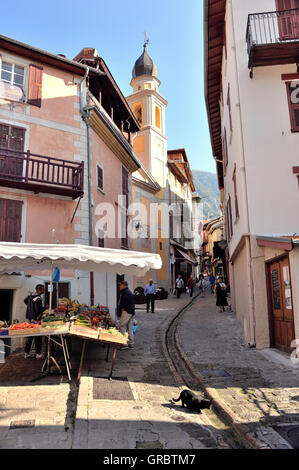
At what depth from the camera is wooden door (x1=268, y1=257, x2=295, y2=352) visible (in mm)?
8281

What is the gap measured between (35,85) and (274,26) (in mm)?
8249

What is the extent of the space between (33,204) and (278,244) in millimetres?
Result: 7931

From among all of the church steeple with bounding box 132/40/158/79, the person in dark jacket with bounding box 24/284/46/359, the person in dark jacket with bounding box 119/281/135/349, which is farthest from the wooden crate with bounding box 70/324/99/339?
the church steeple with bounding box 132/40/158/79

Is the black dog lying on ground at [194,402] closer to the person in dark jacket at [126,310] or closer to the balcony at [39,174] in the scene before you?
the person in dark jacket at [126,310]

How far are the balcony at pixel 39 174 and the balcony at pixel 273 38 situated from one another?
6.48 m

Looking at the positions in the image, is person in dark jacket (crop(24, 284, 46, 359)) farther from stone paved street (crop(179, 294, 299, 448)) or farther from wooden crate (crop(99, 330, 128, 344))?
stone paved street (crop(179, 294, 299, 448))

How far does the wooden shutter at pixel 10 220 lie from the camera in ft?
37.4

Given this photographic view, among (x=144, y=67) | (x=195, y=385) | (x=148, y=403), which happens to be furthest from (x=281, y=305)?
(x=144, y=67)

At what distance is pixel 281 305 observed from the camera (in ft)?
29.2

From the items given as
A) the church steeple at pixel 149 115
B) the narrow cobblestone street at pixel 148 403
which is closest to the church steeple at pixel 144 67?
the church steeple at pixel 149 115

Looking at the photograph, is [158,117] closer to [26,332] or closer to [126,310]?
[126,310]

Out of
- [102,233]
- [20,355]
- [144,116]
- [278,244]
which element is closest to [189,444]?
[278,244]

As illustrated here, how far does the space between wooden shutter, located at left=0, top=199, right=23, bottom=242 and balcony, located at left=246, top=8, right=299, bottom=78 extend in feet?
27.7

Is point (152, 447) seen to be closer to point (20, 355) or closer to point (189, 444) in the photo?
point (189, 444)
